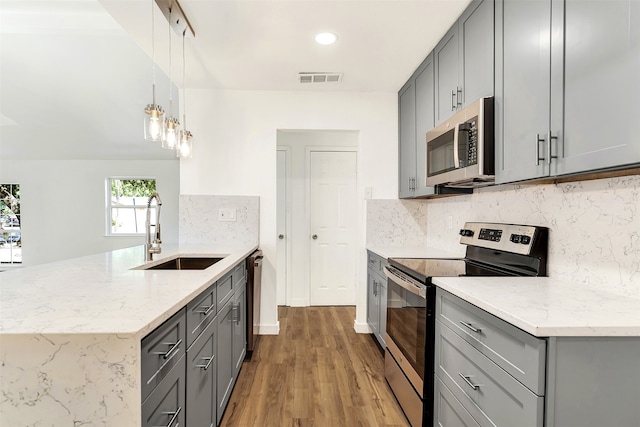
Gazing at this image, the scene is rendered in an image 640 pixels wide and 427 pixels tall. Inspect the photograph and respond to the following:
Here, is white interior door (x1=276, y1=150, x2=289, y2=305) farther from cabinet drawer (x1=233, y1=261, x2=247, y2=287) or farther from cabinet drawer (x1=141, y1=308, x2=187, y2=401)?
cabinet drawer (x1=141, y1=308, x2=187, y2=401)

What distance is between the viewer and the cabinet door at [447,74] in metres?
2.02

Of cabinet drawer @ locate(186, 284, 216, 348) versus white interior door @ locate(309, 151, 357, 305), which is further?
white interior door @ locate(309, 151, 357, 305)

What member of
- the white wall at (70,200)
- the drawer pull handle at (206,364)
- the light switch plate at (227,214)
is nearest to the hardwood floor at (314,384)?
the drawer pull handle at (206,364)

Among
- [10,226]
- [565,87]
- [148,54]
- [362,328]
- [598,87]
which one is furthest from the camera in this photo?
[10,226]

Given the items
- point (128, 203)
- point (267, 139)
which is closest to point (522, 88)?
point (267, 139)

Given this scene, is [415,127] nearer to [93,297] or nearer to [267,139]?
[267,139]

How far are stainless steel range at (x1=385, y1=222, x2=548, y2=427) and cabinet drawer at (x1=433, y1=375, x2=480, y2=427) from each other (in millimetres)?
59

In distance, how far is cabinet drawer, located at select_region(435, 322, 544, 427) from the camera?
97 cm

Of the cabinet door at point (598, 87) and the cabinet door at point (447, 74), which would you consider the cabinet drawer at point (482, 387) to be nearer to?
the cabinet door at point (598, 87)

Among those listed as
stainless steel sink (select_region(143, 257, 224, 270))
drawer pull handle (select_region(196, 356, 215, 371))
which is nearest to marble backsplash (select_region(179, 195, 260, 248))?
stainless steel sink (select_region(143, 257, 224, 270))

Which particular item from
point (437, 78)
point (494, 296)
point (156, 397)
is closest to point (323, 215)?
point (437, 78)

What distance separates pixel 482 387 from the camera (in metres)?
1.18

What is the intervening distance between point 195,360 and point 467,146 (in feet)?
5.38

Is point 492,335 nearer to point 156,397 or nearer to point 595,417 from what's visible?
point 595,417
